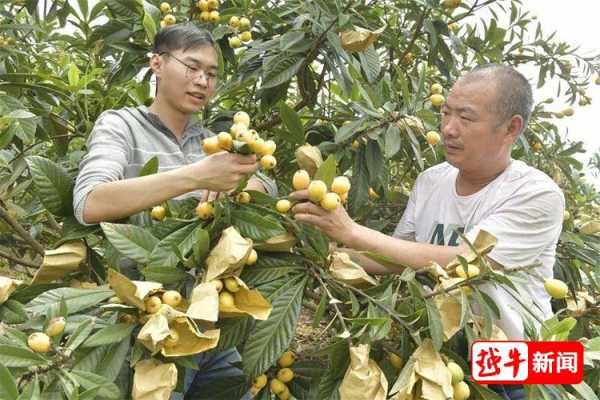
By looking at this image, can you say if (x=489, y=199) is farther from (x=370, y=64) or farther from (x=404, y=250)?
(x=370, y=64)

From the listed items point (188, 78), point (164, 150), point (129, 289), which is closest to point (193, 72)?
point (188, 78)

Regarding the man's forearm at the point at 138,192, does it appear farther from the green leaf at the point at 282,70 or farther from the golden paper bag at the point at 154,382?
the green leaf at the point at 282,70

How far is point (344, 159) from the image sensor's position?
1.38 meters

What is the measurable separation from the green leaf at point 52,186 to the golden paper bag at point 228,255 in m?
0.36

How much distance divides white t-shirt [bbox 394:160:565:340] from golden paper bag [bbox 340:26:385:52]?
0.41m

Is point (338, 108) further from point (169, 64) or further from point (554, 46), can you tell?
point (554, 46)

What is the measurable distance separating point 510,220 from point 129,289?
→ 0.82 meters

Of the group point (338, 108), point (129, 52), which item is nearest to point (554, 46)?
point (338, 108)

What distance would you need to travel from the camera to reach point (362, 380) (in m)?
0.83

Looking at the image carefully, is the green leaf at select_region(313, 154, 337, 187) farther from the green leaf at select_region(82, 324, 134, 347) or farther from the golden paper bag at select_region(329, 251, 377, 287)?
the green leaf at select_region(82, 324, 134, 347)

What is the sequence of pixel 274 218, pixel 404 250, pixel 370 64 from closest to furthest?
pixel 274 218
pixel 404 250
pixel 370 64

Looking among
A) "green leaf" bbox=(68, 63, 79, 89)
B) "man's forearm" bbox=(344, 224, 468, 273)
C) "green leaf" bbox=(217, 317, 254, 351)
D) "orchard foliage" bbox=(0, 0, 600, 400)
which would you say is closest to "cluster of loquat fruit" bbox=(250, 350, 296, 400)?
"orchard foliage" bbox=(0, 0, 600, 400)

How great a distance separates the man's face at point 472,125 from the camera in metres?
1.29

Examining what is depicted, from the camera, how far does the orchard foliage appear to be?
0.83 metres
